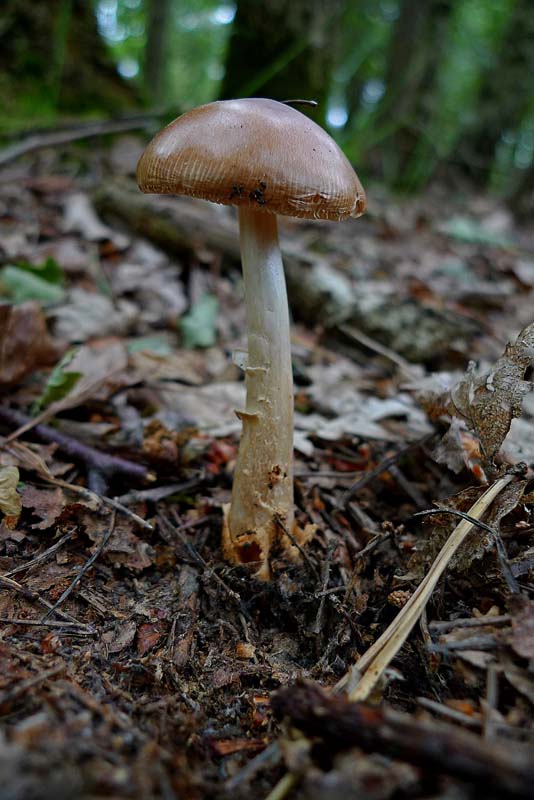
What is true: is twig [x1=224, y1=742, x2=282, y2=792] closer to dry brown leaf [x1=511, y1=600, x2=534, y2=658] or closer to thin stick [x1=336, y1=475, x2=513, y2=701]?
thin stick [x1=336, y1=475, x2=513, y2=701]

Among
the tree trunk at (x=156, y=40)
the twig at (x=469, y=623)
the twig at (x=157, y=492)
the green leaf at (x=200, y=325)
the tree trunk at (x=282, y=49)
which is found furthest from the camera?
the tree trunk at (x=156, y=40)

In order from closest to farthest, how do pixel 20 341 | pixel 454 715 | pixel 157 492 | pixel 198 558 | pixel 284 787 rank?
pixel 284 787 → pixel 454 715 → pixel 198 558 → pixel 157 492 → pixel 20 341

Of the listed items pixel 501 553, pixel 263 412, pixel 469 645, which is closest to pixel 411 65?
pixel 263 412

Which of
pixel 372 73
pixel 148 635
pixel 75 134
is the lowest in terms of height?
pixel 148 635

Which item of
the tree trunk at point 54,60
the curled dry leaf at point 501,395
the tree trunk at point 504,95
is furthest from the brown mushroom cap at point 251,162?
the tree trunk at point 504,95

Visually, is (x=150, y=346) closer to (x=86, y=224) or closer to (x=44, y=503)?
(x=44, y=503)

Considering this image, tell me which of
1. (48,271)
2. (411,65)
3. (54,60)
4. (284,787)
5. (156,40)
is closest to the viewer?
(284,787)

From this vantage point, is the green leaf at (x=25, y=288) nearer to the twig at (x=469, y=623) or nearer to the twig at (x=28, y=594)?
the twig at (x=28, y=594)

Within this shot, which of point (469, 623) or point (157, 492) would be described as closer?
point (469, 623)
